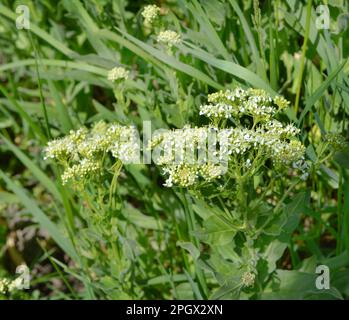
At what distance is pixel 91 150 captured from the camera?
6.11ft

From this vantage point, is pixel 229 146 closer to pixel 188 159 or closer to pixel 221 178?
pixel 188 159

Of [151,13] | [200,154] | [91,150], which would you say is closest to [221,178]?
[200,154]

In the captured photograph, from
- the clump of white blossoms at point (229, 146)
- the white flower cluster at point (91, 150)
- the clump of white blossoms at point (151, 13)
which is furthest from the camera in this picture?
the clump of white blossoms at point (151, 13)

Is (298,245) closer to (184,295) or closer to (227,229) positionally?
(184,295)

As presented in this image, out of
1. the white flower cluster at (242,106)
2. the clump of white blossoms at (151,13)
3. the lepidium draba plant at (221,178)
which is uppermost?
the clump of white blossoms at (151,13)

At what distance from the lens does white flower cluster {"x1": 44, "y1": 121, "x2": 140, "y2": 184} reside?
1.85 metres

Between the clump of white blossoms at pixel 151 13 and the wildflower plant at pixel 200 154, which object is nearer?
the wildflower plant at pixel 200 154

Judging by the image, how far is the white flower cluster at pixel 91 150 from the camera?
1.85 meters

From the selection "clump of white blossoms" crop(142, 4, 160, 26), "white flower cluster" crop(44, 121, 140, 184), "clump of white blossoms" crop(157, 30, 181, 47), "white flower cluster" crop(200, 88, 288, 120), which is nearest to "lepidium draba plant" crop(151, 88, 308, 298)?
"white flower cluster" crop(200, 88, 288, 120)

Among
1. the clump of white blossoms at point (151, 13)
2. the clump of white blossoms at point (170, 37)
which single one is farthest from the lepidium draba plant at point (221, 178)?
the clump of white blossoms at point (151, 13)

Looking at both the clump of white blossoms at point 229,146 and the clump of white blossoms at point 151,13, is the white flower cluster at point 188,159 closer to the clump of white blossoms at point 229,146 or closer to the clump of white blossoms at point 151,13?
the clump of white blossoms at point 229,146

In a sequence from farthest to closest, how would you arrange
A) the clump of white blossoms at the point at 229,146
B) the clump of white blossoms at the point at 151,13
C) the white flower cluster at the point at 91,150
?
the clump of white blossoms at the point at 151,13, the white flower cluster at the point at 91,150, the clump of white blossoms at the point at 229,146

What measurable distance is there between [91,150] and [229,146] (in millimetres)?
474

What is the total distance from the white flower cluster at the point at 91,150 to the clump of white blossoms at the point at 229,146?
0.55 feet
